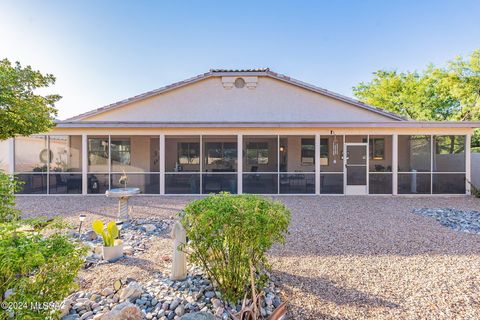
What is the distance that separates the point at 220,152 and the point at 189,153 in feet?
6.01

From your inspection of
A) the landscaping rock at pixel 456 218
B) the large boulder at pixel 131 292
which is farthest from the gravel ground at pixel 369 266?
the large boulder at pixel 131 292

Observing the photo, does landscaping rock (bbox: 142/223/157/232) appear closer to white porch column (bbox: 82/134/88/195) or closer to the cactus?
the cactus

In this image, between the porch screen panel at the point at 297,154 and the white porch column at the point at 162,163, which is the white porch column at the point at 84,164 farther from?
the porch screen panel at the point at 297,154

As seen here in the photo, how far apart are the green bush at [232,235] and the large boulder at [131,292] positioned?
889 millimetres

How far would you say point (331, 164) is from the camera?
13.2 meters

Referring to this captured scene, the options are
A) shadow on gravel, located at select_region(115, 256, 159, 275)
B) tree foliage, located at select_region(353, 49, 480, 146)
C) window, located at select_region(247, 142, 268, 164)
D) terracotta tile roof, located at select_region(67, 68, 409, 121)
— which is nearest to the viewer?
shadow on gravel, located at select_region(115, 256, 159, 275)

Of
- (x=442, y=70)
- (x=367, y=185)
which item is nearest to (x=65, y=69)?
(x=367, y=185)

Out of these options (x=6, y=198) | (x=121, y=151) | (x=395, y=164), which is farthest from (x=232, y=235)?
(x=121, y=151)

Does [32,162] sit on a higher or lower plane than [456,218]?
higher

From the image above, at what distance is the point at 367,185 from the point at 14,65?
1275 cm

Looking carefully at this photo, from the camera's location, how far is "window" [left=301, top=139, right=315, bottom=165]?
1387 centimetres

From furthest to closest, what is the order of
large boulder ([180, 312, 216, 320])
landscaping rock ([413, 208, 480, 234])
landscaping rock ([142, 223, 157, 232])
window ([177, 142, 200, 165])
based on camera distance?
window ([177, 142, 200, 165])
landscaping rock ([413, 208, 480, 234])
landscaping rock ([142, 223, 157, 232])
large boulder ([180, 312, 216, 320])

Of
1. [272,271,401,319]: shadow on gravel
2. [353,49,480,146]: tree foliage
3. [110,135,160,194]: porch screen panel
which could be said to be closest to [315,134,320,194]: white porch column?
[272,271,401,319]: shadow on gravel

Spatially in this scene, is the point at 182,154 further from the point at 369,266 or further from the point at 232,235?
the point at 232,235
